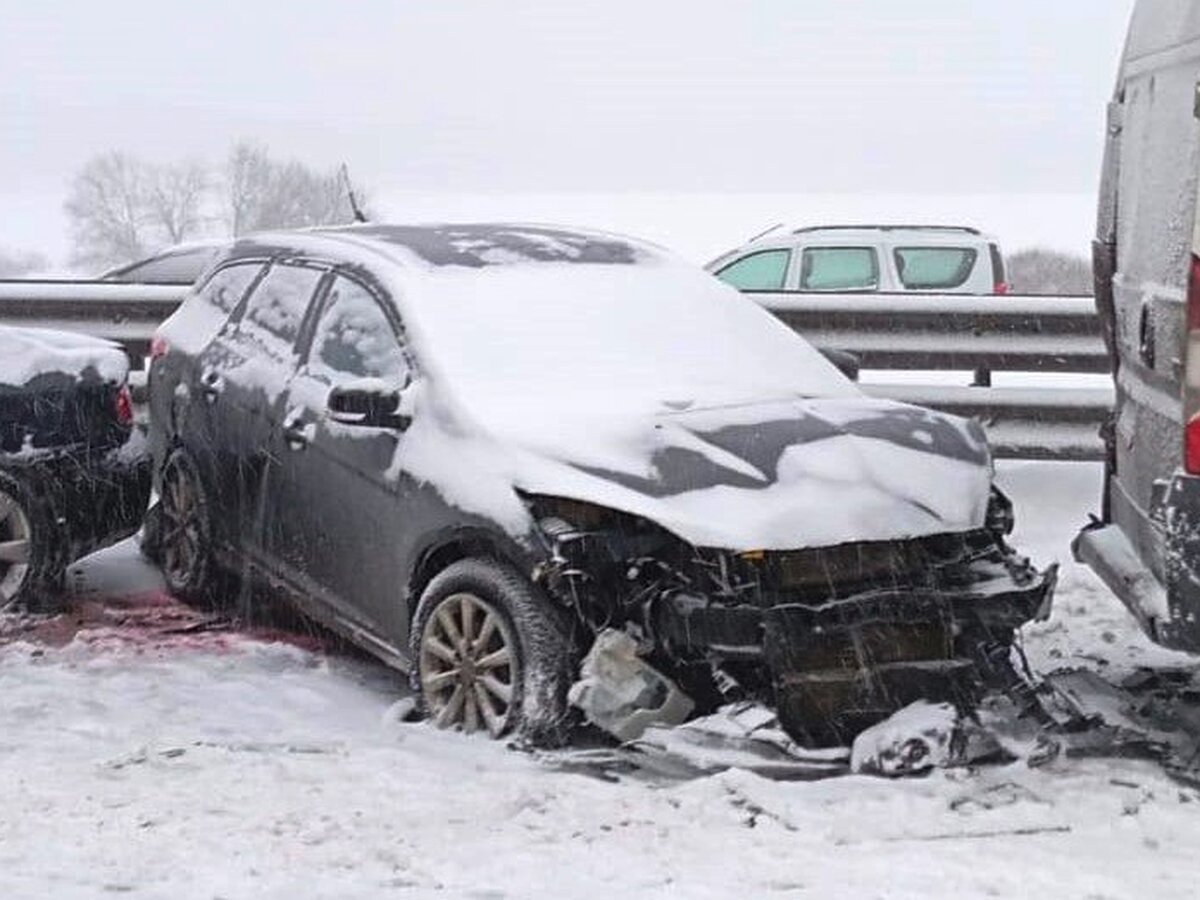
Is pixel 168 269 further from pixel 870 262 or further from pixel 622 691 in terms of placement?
pixel 622 691

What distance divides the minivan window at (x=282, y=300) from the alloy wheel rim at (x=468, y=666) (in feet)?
5.16

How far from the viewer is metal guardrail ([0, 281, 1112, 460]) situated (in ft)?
29.1

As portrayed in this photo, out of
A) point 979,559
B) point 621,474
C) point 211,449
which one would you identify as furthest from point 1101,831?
point 211,449

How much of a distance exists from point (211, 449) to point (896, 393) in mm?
3941

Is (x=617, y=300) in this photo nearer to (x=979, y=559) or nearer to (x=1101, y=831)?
(x=979, y=559)

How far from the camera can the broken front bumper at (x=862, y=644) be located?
4.81m

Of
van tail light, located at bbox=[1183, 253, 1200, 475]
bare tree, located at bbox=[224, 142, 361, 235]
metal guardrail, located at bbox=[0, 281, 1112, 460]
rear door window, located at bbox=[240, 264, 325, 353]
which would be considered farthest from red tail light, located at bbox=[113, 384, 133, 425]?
bare tree, located at bbox=[224, 142, 361, 235]

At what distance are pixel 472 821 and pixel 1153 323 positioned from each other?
7.66 feet

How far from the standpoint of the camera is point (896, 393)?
9.24 meters

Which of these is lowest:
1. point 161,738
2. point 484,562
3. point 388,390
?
point 161,738

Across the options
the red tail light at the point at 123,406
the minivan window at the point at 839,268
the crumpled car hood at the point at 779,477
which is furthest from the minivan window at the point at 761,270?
the crumpled car hood at the point at 779,477

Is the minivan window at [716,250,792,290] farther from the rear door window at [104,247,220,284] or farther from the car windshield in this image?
the car windshield

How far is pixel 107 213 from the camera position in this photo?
3159 inches

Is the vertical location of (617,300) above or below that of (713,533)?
above
